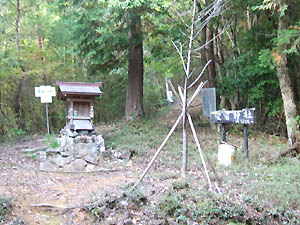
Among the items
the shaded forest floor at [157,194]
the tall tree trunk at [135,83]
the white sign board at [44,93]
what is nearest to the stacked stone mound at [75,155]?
the shaded forest floor at [157,194]

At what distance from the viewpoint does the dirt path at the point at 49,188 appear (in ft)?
17.5

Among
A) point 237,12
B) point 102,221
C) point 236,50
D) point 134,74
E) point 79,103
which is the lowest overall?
point 102,221

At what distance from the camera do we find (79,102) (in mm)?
10000

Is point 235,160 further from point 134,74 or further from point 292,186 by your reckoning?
point 134,74

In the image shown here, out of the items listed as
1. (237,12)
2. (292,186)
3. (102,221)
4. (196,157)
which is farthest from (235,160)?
(237,12)

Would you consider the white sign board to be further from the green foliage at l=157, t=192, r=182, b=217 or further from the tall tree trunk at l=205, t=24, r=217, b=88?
the green foliage at l=157, t=192, r=182, b=217

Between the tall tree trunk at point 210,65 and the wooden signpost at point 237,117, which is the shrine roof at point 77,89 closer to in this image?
the wooden signpost at point 237,117

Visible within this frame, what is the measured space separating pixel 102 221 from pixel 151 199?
0.85 m

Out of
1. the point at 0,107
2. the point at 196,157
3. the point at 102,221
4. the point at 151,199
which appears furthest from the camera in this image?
the point at 0,107

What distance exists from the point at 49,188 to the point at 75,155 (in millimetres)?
2192

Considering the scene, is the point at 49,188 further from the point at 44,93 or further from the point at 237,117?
the point at 44,93

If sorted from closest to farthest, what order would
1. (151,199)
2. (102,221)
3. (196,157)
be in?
(102,221), (151,199), (196,157)

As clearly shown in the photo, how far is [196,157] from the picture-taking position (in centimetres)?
911

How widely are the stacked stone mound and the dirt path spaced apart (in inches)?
15.4
